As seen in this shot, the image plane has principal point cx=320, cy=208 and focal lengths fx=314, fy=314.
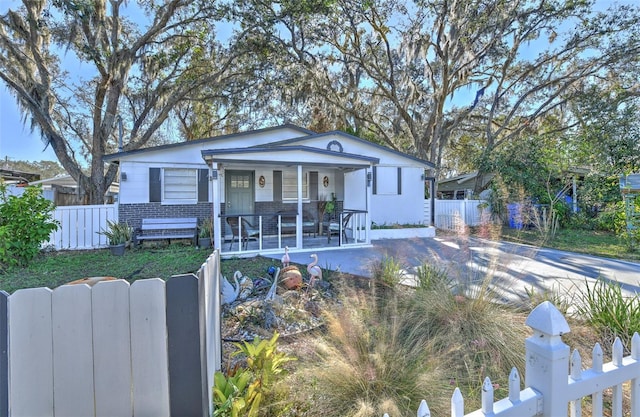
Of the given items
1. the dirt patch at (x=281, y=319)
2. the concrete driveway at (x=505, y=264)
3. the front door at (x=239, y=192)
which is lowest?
the dirt patch at (x=281, y=319)

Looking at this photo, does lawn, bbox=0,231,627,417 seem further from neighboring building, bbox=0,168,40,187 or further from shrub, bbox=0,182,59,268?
neighboring building, bbox=0,168,40,187

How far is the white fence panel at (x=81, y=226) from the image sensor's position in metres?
8.73

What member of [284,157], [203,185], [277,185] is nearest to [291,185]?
[277,185]

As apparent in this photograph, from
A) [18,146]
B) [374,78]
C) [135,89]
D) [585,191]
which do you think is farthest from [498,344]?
[18,146]

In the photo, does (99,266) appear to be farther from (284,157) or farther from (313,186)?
(313,186)

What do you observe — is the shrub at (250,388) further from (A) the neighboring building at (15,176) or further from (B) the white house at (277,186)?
(A) the neighboring building at (15,176)

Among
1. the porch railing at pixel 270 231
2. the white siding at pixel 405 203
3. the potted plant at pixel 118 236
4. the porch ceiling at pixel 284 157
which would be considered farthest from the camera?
the white siding at pixel 405 203

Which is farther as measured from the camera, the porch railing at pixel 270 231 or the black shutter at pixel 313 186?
the black shutter at pixel 313 186

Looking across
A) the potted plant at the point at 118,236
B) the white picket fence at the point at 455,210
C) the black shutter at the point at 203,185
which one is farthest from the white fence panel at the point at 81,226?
the white picket fence at the point at 455,210

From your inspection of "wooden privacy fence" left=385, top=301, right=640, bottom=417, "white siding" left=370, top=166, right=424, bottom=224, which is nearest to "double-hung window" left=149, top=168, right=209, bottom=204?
"white siding" left=370, top=166, right=424, bottom=224

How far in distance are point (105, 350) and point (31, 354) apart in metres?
0.25

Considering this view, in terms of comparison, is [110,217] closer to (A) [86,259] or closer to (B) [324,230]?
(A) [86,259]

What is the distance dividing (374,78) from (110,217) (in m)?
13.3

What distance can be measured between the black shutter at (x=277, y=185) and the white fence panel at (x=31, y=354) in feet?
33.6
